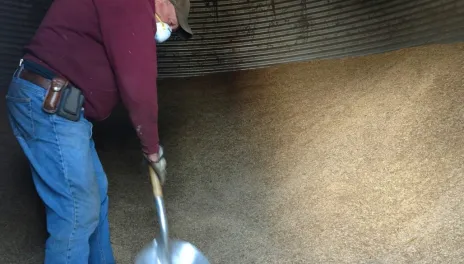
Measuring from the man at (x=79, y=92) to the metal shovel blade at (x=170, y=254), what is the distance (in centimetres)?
17

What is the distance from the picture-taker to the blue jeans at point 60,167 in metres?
1.32

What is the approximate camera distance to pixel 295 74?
2.94 metres

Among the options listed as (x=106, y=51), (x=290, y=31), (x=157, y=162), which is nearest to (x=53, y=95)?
(x=106, y=51)

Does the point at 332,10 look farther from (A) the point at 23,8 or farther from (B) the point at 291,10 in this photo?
(A) the point at 23,8

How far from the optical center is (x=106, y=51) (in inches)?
49.6

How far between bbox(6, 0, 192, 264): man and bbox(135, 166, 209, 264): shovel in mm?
66

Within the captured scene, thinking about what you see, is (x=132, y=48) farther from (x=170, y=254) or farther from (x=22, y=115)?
(x=170, y=254)

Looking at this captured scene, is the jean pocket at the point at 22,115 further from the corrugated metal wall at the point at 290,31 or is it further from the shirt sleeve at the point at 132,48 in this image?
the corrugated metal wall at the point at 290,31

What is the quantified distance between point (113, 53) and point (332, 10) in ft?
6.77

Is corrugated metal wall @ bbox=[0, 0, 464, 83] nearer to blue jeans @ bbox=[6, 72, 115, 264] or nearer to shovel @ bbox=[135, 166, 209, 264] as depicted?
blue jeans @ bbox=[6, 72, 115, 264]

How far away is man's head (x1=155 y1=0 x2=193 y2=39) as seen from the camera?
137 centimetres

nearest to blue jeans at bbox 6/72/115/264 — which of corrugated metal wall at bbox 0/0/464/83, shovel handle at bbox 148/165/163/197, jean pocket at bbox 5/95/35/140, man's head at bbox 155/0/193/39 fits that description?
jean pocket at bbox 5/95/35/140

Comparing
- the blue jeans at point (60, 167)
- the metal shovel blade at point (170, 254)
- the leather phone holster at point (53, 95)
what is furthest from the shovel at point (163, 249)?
the leather phone holster at point (53, 95)

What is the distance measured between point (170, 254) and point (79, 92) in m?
0.51
